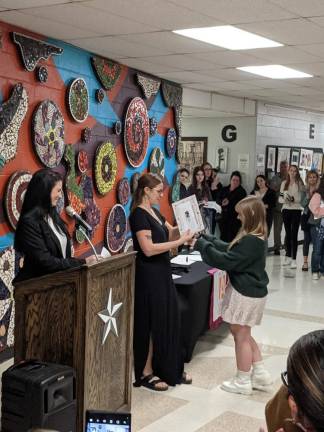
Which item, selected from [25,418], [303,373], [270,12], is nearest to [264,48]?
[270,12]

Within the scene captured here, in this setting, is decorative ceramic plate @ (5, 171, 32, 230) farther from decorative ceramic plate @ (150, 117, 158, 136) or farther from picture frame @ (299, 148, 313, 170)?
picture frame @ (299, 148, 313, 170)

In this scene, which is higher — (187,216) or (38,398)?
(187,216)

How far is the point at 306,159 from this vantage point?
1245 centimetres

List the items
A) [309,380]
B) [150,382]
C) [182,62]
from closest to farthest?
[309,380]
[150,382]
[182,62]

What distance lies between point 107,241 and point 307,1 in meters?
3.40

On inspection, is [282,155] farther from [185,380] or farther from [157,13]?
[185,380]

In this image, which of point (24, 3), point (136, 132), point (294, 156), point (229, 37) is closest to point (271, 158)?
point (294, 156)

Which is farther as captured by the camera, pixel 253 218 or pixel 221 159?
pixel 221 159

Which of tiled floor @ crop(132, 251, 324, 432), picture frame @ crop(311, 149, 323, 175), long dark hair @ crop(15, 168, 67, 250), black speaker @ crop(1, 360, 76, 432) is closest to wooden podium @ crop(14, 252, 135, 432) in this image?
black speaker @ crop(1, 360, 76, 432)

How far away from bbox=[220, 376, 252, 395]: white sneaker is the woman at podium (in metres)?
1.55

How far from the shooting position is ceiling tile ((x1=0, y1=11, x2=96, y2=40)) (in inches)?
179

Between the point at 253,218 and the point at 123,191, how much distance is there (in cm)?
292

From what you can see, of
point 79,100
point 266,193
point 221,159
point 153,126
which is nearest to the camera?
point 79,100

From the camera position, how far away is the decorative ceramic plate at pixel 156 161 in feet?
24.6
